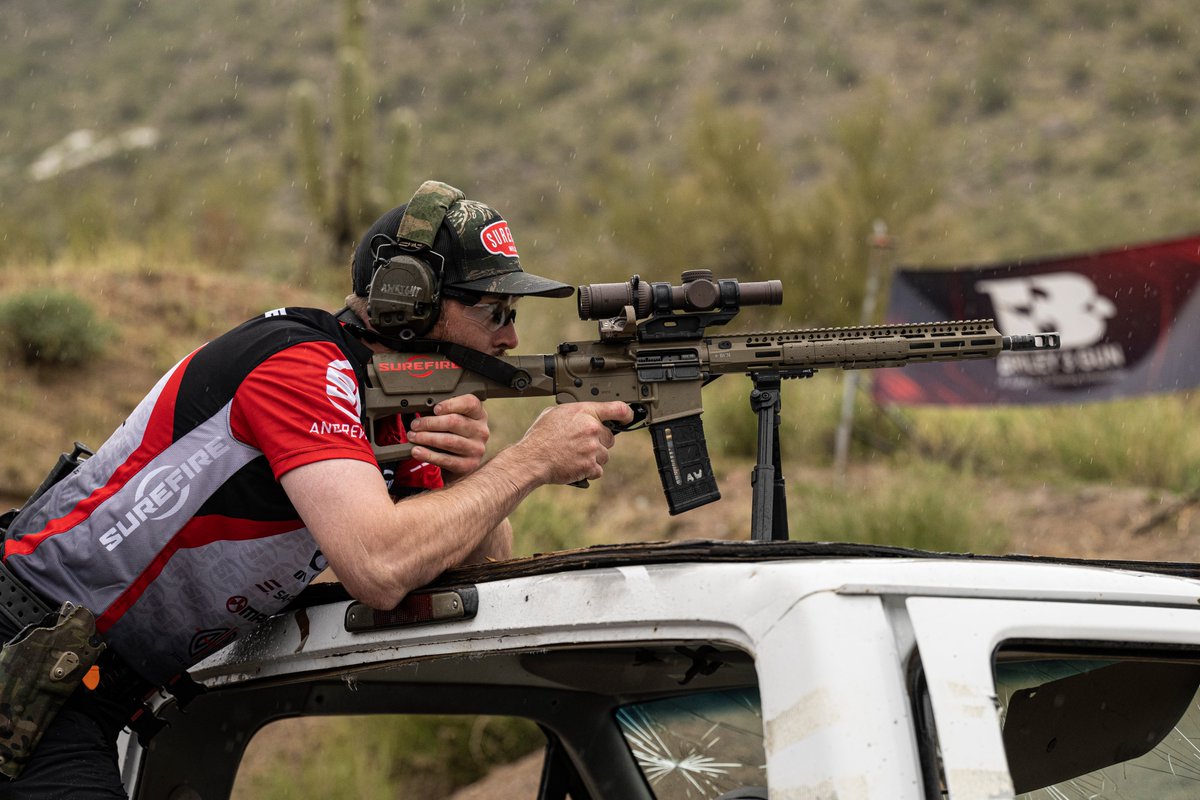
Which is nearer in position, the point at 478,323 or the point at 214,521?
the point at 214,521

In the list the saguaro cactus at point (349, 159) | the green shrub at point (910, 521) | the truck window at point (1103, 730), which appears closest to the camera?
the truck window at point (1103, 730)

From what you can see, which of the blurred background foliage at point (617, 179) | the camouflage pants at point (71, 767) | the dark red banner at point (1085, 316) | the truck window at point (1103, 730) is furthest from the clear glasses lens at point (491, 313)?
the dark red banner at point (1085, 316)

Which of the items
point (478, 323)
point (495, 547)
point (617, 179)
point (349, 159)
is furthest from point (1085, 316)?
point (617, 179)

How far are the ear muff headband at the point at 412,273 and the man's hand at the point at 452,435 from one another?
205 millimetres

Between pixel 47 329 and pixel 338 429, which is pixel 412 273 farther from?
pixel 47 329

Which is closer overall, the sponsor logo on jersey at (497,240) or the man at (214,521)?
the man at (214,521)

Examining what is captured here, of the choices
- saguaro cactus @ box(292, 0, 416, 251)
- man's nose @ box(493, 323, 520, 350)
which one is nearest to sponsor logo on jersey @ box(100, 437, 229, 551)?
man's nose @ box(493, 323, 520, 350)

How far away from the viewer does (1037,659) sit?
1.96 m

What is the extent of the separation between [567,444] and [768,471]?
61cm

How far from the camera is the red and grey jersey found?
2500 mm

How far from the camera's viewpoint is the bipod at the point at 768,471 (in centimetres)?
326

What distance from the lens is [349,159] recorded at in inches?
599

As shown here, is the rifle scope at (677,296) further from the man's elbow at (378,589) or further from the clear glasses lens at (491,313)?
the man's elbow at (378,589)

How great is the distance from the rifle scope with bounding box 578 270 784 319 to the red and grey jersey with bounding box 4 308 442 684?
740 mm
